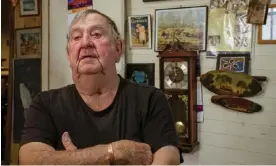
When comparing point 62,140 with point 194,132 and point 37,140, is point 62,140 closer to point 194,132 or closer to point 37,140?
point 37,140

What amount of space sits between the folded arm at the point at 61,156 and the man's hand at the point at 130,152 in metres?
0.02

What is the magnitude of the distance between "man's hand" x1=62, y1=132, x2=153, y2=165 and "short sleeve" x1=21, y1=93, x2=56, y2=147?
6cm

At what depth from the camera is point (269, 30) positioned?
1.25 meters

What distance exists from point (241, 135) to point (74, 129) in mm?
834

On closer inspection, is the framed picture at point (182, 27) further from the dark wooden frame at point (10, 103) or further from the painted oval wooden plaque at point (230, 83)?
the dark wooden frame at point (10, 103)

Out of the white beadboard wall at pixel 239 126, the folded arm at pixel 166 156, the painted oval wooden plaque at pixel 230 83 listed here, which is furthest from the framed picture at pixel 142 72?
the folded arm at pixel 166 156

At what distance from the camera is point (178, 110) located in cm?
138

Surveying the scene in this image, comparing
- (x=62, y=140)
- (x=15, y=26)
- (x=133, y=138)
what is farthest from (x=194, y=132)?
(x=15, y=26)

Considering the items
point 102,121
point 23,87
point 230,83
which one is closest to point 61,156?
point 102,121

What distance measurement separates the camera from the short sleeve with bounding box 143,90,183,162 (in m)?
0.82

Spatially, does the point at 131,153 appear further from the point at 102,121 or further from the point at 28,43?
the point at 28,43

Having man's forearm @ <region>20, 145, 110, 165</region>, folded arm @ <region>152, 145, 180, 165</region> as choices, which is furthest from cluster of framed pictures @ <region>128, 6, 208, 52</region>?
man's forearm @ <region>20, 145, 110, 165</region>

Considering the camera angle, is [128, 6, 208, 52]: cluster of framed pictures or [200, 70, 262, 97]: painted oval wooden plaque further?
[128, 6, 208, 52]: cluster of framed pictures

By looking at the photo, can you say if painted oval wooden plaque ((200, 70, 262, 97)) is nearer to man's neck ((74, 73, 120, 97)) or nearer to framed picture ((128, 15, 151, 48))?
framed picture ((128, 15, 151, 48))
